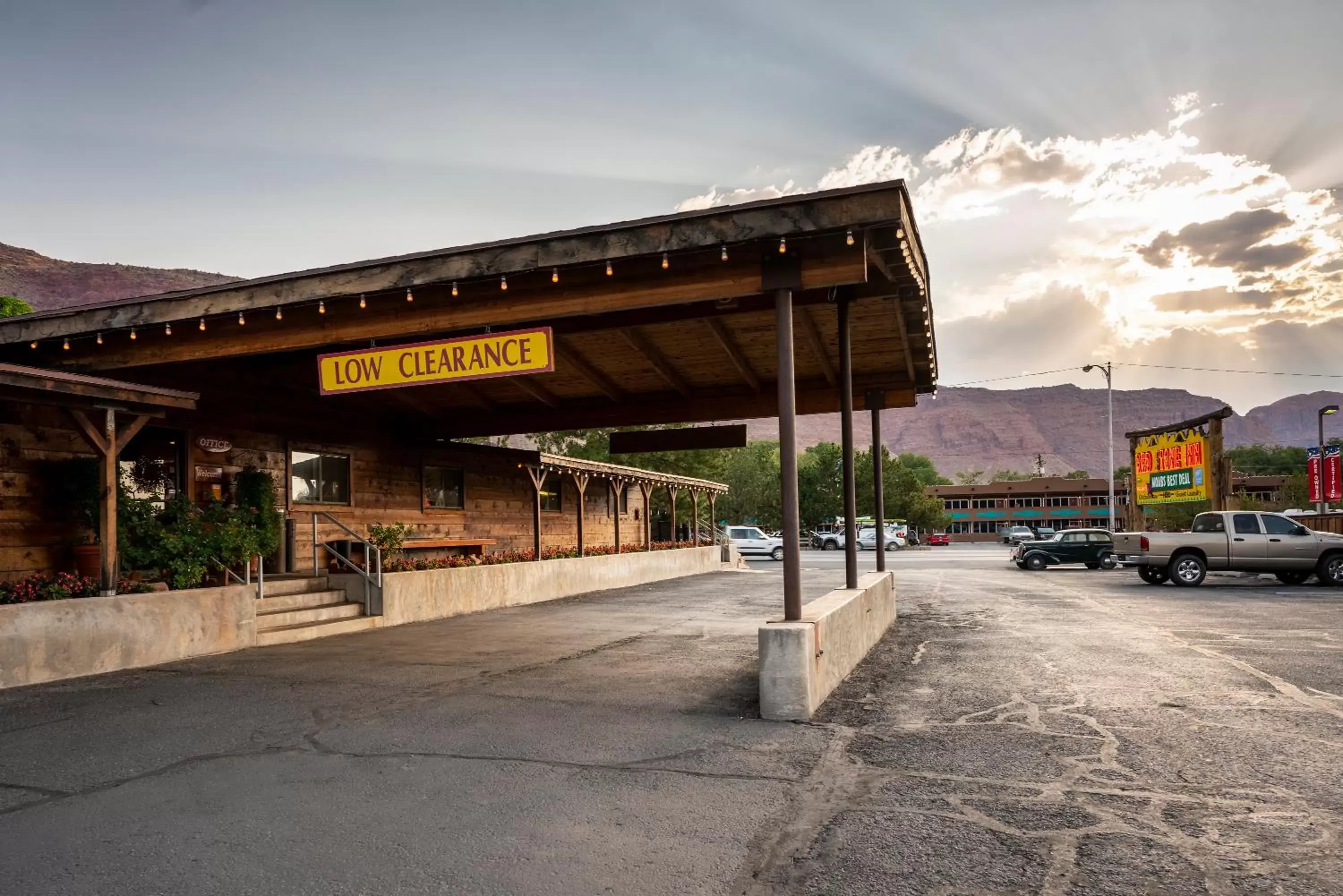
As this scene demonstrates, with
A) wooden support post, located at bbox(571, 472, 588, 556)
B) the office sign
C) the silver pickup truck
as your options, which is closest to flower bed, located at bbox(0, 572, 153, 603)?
wooden support post, located at bbox(571, 472, 588, 556)

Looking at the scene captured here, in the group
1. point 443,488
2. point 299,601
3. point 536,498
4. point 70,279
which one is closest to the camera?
point 299,601

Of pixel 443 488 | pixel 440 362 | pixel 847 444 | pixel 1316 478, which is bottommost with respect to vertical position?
pixel 1316 478

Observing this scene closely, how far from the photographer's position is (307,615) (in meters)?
12.2

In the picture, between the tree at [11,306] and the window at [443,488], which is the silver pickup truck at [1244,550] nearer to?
the window at [443,488]

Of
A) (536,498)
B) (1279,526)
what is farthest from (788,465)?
(1279,526)

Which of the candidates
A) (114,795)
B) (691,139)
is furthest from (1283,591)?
(114,795)

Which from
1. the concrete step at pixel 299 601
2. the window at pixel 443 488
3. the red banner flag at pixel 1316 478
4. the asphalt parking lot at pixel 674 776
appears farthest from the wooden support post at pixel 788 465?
the red banner flag at pixel 1316 478

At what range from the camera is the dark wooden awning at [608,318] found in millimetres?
7391

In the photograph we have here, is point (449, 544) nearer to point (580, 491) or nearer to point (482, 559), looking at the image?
point (482, 559)

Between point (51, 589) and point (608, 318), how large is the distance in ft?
21.8

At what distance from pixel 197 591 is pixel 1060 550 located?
2719 centimetres

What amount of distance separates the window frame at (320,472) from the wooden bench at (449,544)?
1.44m

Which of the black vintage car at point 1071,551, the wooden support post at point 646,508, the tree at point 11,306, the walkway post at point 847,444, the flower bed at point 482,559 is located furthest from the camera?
the wooden support post at point 646,508

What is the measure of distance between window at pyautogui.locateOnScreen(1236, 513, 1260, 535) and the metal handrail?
64.9ft
